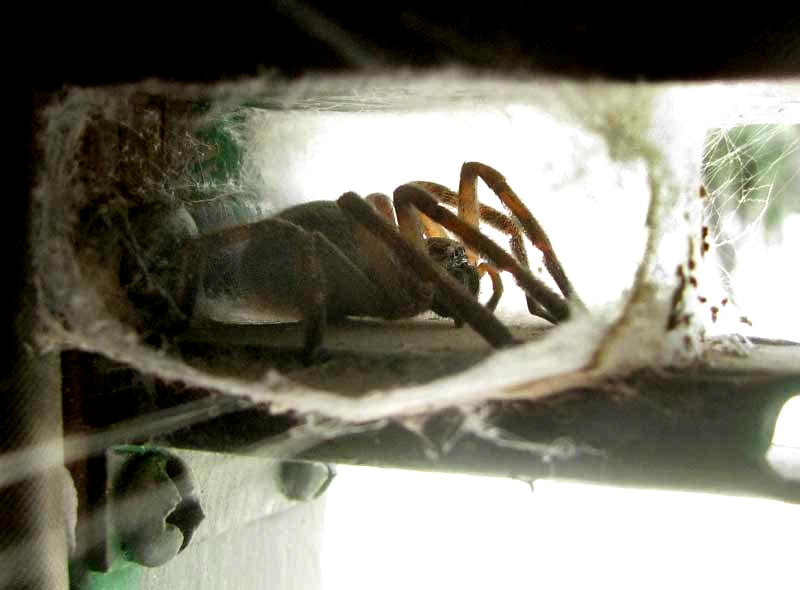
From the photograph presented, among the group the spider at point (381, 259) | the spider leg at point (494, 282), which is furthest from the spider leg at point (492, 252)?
the spider leg at point (494, 282)

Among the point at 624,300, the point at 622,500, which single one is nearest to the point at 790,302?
the point at 622,500

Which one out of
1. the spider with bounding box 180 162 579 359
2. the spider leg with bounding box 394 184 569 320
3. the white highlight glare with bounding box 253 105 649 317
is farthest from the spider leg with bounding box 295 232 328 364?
the white highlight glare with bounding box 253 105 649 317

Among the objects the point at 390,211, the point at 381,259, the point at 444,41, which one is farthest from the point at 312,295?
the point at 444,41

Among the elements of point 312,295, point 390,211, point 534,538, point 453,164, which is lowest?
point 534,538

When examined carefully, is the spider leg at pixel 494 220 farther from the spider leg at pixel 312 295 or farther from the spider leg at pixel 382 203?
the spider leg at pixel 312 295

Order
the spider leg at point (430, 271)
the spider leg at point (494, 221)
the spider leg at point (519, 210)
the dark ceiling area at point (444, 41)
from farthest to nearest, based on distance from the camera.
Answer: the spider leg at point (494, 221) → the spider leg at point (519, 210) → the spider leg at point (430, 271) → the dark ceiling area at point (444, 41)

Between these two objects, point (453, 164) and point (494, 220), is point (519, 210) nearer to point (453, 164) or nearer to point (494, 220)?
point (494, 220)

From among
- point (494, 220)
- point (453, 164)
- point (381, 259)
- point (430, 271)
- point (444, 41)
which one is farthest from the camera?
point (453, 164)
